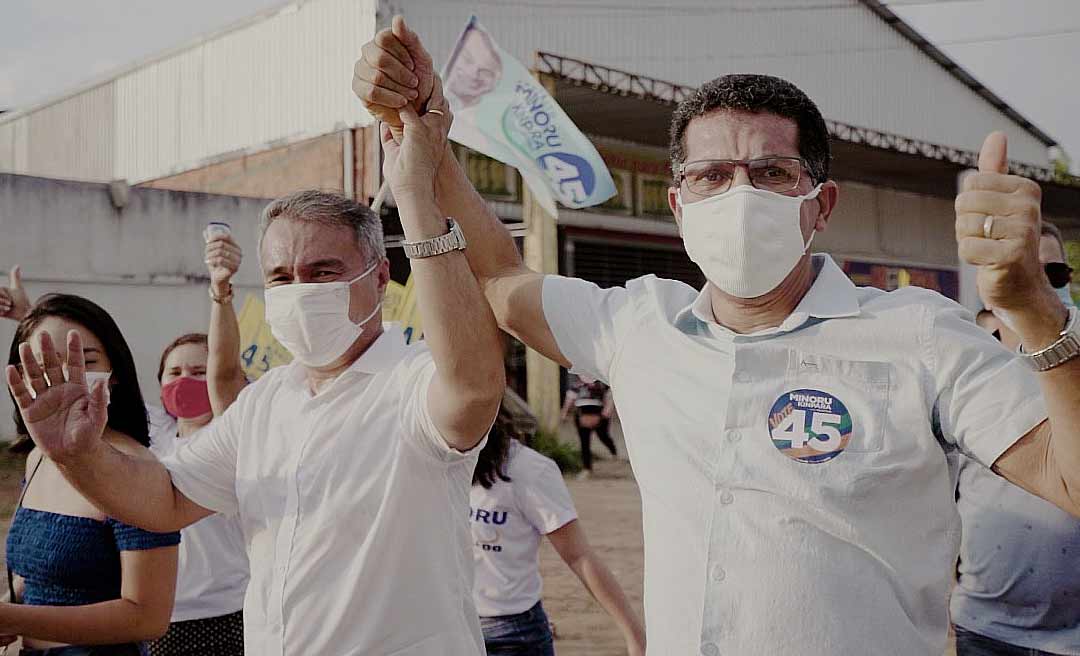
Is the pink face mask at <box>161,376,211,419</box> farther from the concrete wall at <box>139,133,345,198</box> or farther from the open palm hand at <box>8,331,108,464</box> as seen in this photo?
the concrete wall at <box>139,133,345,198</box>

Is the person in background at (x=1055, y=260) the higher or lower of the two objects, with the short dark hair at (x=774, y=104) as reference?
lower

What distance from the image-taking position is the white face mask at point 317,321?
2816mm

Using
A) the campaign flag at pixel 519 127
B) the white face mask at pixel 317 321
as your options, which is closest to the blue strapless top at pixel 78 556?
the white face mask at pixel 317 321

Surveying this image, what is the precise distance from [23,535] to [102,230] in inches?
540

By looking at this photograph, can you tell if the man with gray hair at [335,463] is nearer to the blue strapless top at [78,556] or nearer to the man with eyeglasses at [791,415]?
the blue strapless top at [78,556]

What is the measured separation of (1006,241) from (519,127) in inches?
220

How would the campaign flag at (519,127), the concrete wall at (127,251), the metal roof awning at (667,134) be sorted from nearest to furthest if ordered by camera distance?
1. the campaign flag at (519,127)
2. the concrete wall at (127,251)
3. the metal roof awning at (667,134)

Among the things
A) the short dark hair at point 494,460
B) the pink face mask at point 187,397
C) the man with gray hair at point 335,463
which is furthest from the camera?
the pink face mask at point 187,397

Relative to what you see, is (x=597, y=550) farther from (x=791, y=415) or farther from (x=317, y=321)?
(x=791, y=415)

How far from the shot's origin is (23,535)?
290 centimetres

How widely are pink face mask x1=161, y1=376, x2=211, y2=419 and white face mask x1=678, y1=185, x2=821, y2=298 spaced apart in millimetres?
2964

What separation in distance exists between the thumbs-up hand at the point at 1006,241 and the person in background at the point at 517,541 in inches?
103

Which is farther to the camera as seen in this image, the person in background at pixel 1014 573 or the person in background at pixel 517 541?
the person in background at pixel 517 541

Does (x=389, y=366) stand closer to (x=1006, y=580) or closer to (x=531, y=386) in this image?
(x=1006, y=580)
